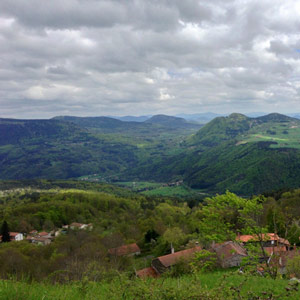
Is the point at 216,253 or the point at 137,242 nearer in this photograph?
the point at 216,253

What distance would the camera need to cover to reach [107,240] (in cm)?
5900

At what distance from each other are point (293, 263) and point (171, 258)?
22.9m

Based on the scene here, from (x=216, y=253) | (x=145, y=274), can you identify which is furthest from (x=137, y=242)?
(x=145, y=274)

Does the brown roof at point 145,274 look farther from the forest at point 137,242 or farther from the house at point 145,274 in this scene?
the forest at point 137,242

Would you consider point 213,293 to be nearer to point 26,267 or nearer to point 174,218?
point 26,267

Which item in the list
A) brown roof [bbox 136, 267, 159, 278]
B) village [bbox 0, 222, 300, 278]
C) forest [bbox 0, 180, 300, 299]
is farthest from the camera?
village [bbox 0, 222, 300, 278]

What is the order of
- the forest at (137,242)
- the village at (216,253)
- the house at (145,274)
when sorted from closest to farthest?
1. the forest at (137,242)
2. the house at (145,274)
3. the village at (216,253)

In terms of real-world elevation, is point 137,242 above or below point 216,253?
below

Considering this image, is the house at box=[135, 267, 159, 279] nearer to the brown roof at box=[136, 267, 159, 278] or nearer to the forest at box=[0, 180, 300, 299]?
the brown roof at box=[136, 267, 159, 278]

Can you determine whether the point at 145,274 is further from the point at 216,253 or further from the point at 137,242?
the point at 137,242

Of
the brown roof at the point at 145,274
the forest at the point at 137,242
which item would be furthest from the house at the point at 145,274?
the forest at the point at 137,242

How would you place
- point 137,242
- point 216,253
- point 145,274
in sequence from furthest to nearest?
point 137,242, point 216,253, point 145,274

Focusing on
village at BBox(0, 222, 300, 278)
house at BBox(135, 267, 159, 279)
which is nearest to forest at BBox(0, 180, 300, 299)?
house at BBox(135, 267, 159, 279)

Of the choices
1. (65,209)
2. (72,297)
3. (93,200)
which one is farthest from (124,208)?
(72,297)
